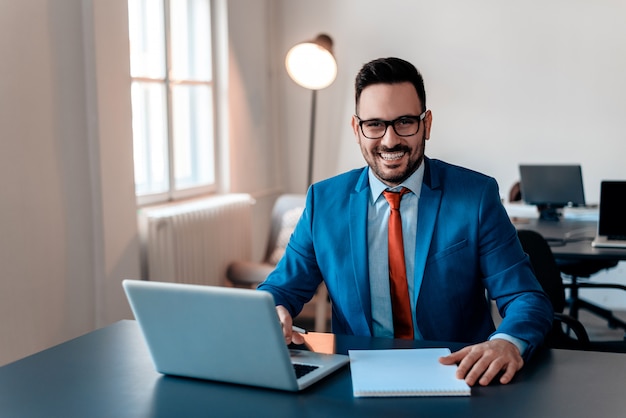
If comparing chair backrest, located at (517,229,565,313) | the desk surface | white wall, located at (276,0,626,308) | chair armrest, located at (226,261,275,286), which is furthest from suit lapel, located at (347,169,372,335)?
white wall, located at (276,0,626,308)

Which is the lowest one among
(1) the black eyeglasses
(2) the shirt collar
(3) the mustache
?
(2) the shirt collar

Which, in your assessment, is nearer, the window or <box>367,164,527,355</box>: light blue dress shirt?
<box>367,164,527,355</box>: light blue dress shirt

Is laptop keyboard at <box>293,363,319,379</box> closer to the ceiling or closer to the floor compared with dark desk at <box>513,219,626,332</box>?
closer to the ceiling

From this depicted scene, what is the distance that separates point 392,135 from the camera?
2229 mm

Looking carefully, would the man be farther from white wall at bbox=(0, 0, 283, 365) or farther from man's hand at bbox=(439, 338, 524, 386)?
white wall at bbox=(0, 0, 283, 365)

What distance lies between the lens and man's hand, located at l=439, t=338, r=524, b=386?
169 centimetres

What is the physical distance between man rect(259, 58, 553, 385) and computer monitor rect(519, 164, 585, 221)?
2604 millimetres

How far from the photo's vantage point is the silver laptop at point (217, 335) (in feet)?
5.26

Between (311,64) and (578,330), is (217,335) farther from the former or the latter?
(311,64)

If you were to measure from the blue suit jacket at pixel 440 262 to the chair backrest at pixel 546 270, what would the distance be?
786mm

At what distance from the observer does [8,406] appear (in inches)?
64.4

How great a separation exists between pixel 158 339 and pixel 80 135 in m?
2.46

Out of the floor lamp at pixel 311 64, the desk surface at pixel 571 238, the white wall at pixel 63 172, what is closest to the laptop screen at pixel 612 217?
the desk surface at pixel 571 238

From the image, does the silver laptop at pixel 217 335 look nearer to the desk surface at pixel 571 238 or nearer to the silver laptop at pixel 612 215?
the desk surface at pixel 571 238
